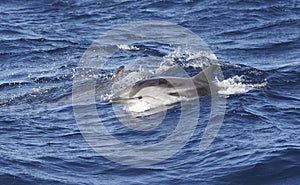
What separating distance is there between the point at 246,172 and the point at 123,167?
6.48 ft

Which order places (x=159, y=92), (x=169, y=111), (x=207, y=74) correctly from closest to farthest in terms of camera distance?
1. (x=169, y=111)
2. (x=159, y=92)
3. (x=207, y=74)

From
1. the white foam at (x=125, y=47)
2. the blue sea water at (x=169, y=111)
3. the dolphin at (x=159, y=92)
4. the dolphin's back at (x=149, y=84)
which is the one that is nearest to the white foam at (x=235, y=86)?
the blue sea water at (x=169, y=111)

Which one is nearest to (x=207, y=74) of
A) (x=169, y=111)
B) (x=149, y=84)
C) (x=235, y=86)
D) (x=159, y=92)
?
(x=235, y=86)

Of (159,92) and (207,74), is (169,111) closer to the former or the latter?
(159,92)

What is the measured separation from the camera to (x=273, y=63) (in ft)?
66.2

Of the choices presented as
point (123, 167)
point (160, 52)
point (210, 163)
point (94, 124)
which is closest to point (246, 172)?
point (210, 163)

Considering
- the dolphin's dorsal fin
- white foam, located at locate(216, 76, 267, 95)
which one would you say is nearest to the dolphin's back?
the dolphin's dorsal fin

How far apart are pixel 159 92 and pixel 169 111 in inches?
21.4

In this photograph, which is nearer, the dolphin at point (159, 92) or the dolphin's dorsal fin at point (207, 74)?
the dolphin at point (159, 92)

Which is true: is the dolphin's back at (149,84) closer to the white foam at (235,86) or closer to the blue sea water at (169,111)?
the blue sea water at (169,111)

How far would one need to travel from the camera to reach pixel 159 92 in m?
16.1

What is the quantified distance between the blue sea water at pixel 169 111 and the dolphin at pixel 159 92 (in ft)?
1.24

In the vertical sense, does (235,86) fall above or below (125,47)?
below

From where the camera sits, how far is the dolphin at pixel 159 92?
15.9m
